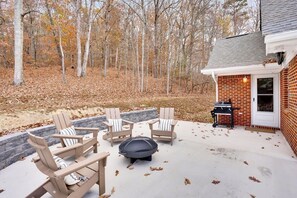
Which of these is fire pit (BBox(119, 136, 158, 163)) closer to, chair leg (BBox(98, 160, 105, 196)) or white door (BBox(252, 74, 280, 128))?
chair leg (BBox(98, 160, 105, 196))

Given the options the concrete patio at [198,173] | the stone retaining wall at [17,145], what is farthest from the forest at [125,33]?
the concrete patio at [198,173]

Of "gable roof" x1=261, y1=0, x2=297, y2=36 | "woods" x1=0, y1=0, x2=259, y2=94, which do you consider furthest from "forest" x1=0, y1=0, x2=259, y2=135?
"gable roof" x1=261, y1=0, x2=297, y2=36

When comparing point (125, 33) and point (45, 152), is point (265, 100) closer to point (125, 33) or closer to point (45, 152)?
point (45, 152)

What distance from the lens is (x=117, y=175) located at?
9.47ft

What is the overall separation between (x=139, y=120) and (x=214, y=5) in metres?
15.2

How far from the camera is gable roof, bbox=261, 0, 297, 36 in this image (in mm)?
3059

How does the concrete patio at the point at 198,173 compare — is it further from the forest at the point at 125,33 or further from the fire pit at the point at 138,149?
the forest at the point at 125,33

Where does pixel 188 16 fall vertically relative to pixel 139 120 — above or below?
above

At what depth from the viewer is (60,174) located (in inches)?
73.3

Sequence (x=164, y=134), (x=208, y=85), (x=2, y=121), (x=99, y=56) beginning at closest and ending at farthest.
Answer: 1. (x=2, y=121)
2. (x=164, y=134)
3. (x=208, y=85)
4. (x=99, y=56)

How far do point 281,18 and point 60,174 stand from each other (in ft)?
15.4

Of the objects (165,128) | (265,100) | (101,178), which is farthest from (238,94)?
(101,178)

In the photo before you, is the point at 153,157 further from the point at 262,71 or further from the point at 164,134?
the point at 262,71

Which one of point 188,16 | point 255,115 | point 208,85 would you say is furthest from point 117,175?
point 208,85
